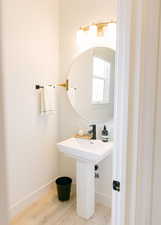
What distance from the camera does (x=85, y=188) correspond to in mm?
2154

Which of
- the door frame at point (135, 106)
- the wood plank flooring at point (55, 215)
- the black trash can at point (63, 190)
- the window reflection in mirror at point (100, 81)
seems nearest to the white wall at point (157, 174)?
the door frame at point (135, 106)

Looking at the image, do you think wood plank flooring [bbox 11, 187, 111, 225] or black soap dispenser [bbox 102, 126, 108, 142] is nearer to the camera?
wood plank flooring [bbox 11, 187, 111, 225]

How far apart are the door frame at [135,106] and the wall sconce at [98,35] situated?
1306 mm

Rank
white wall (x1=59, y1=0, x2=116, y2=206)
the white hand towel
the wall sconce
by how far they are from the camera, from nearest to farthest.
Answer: the wall sconce, white wall (x1=59, y1=0, x2=116, y2=206), the white hand towel

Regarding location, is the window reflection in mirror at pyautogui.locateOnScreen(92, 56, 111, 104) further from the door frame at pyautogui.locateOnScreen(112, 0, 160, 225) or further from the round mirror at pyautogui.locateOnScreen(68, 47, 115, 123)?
the door frame at pyautogui.locateOnScreen(112, 0, 160, 225)

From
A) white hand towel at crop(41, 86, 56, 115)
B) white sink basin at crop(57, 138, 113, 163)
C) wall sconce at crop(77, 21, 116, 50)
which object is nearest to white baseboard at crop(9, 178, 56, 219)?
white sink basin at crop(57, 138, 113, 163)

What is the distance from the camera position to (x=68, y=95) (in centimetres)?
264

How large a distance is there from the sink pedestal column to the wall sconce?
142 centimetres

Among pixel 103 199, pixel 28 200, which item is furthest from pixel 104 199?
pixel 28 200

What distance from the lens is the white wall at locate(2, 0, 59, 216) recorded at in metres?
2.04

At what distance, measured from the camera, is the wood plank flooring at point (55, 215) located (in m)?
2.10

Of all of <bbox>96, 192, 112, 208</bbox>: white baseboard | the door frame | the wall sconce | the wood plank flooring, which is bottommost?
the wood plank flooring

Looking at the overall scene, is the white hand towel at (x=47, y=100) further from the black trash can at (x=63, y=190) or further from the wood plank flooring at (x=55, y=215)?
the wood plank flooring at (x=55, y=215)

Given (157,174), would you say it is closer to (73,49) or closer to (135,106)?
(135,106)
